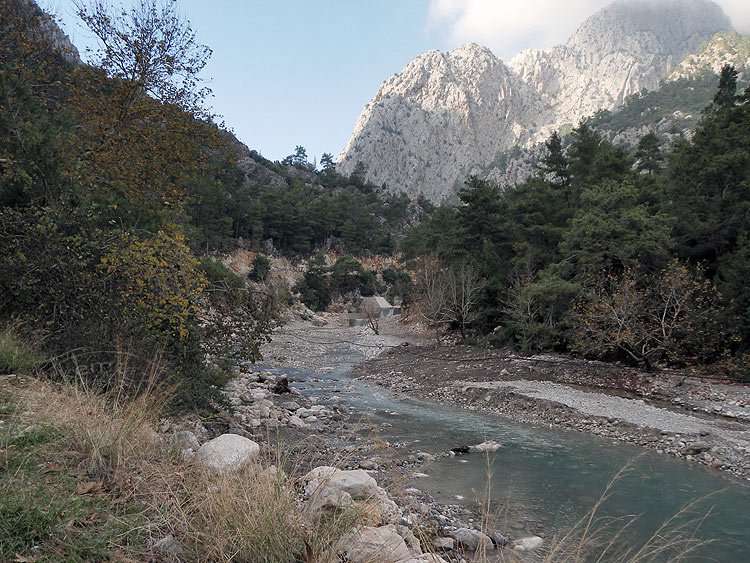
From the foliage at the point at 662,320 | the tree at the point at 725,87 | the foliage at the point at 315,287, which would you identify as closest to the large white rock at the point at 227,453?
the foliage at the point at 662,320

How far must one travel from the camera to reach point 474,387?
1577cm

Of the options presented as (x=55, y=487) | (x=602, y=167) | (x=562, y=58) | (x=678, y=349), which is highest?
(x=562, y=58)

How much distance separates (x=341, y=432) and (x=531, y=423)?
19.4ft

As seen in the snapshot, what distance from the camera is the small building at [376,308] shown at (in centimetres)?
5717

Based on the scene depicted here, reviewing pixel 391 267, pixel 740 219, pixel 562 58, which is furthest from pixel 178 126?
pixel 562 58

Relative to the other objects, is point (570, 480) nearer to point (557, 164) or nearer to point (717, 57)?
point (557, 164)

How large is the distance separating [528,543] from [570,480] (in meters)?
3.03

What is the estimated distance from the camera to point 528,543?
5465mm

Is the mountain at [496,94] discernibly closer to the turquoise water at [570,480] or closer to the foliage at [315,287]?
the foliage at [315,287]

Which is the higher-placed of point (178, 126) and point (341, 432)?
point (178, 126)

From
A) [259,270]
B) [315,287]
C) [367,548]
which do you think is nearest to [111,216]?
[367,548]

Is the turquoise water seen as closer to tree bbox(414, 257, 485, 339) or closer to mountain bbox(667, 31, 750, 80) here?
tree bbox(414, 257, 485, 339)

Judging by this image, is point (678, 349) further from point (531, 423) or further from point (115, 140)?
point (115, 140)

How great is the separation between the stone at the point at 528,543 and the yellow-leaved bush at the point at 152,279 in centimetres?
582
